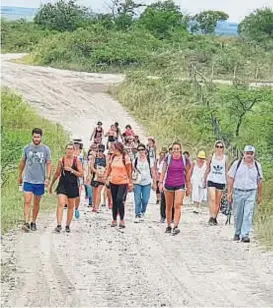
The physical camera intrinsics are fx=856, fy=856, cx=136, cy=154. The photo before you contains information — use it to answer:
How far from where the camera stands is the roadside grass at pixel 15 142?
15.3 m


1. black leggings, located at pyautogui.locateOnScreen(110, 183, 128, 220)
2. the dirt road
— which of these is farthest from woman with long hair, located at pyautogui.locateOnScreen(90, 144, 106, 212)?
black leggings, located at pyautogui.locateOnScreen(110, 183, 128, 220)

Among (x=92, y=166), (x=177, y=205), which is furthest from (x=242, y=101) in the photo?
(x=177, y=205)

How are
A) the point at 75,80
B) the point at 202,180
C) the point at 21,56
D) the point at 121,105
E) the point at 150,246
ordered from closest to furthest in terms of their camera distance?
the point at 150,246, the point at 202,180, the point at 121,105, the point at 75,80, the point at 21,56

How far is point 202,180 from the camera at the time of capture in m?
16.2

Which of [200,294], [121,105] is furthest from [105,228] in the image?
[121,105]

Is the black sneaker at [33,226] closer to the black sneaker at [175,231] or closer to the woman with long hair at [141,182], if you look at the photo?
the black sneaker at [175,231]

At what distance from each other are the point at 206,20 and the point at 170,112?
158 feet

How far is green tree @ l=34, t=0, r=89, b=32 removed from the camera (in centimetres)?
6278

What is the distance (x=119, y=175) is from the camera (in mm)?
13094

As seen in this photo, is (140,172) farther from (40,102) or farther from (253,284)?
(40,102)

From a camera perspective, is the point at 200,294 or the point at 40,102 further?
the point at 40,102

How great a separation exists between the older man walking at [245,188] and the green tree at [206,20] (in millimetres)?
65985

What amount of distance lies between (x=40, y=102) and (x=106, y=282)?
1099 inches

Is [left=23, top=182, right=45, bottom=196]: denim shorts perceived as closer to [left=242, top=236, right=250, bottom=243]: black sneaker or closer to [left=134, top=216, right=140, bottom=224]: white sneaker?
[left=134, top=216, right=140, bottom=224]: white sneaker
